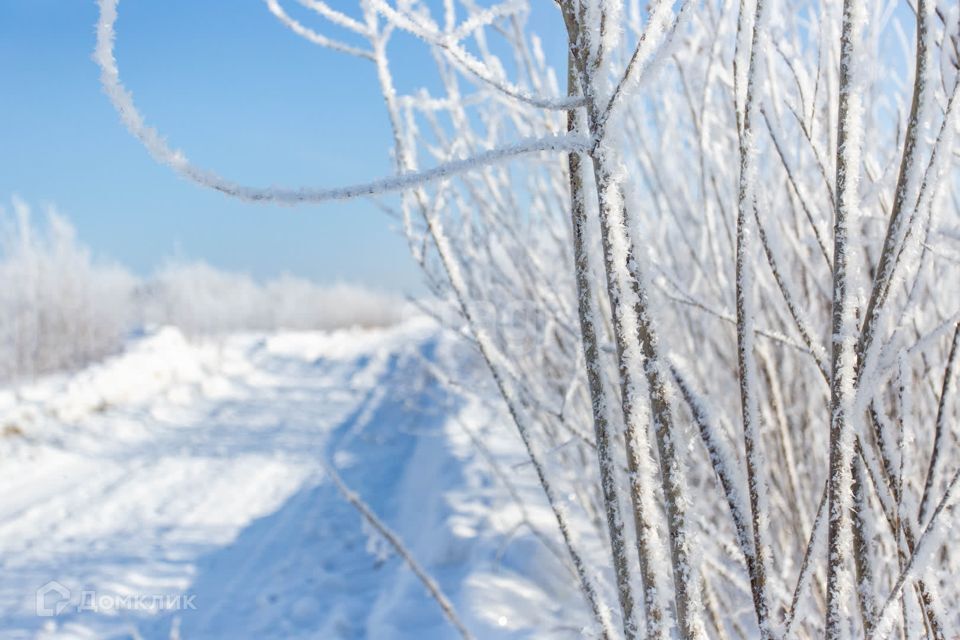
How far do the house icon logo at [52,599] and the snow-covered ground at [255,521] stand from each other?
0.01m

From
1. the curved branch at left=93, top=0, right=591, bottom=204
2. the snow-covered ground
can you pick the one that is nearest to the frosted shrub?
the snow-covered ground

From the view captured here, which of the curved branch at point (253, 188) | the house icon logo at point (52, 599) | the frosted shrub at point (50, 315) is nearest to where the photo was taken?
the curved branch at point (253, 188)

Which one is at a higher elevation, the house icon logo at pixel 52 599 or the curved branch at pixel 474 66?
the curved branch at pixel 474 66

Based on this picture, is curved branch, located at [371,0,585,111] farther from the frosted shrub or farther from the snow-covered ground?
the frosted shrub

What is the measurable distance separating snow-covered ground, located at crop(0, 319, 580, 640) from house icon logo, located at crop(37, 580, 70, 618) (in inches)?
0.5

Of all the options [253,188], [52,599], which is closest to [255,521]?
[52,599]

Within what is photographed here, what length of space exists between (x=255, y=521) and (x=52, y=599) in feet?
4.13

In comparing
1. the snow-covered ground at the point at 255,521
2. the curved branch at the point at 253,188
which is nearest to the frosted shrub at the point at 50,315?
the snow-covered ground at the point at 255,521

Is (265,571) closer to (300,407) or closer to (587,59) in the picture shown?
(587,59)

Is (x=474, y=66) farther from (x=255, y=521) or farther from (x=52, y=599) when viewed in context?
(x=255, y=521)

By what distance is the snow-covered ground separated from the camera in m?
2.73

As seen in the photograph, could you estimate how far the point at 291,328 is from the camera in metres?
24.1

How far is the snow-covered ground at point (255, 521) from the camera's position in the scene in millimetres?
2730

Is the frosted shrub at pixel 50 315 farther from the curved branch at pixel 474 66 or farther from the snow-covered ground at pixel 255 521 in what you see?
the curved branch at pixel 474 66
